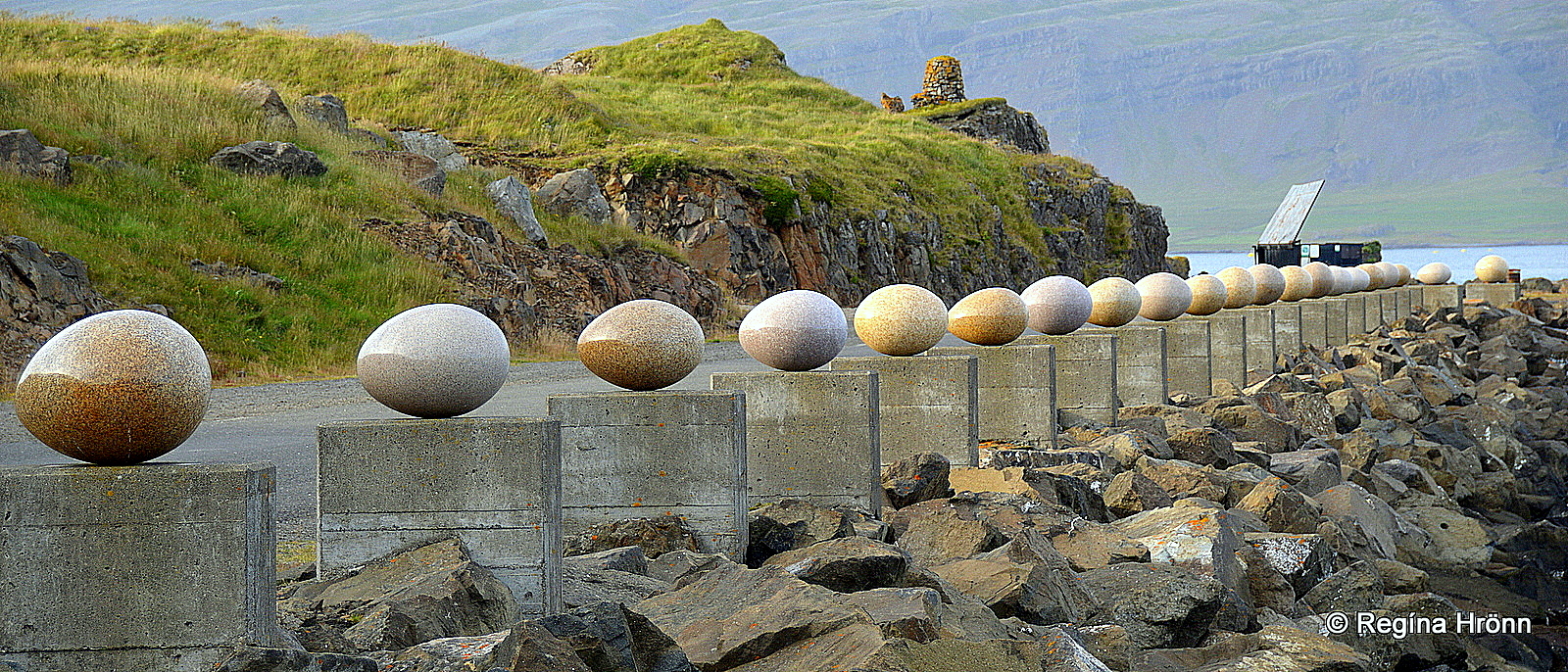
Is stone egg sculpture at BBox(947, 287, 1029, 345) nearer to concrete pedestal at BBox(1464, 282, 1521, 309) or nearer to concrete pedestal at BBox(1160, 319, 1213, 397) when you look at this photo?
concrete pedestal at BBox(1160, 319, 1213, 397)

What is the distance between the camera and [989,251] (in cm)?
4678

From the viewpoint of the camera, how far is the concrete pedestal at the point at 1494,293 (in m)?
36.0

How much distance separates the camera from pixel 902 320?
32.9 feet

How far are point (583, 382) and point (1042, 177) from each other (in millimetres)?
42553

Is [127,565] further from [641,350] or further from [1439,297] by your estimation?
[1439,297]

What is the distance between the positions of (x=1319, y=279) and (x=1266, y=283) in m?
4.66

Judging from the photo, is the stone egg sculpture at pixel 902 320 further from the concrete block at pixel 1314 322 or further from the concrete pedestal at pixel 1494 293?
the concrete pedestal at pixel 1494 293

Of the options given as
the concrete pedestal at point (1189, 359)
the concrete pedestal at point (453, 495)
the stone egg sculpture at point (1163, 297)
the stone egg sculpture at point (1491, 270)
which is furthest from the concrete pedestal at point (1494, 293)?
the concrete pedestal at point (453, 495)

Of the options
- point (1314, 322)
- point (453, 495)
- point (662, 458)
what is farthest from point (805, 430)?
point (1314, 322)

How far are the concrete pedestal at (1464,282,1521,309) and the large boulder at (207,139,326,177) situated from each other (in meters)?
29.0

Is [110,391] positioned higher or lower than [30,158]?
lower

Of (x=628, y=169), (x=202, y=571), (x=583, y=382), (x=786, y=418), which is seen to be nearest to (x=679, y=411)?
(x=786, y=418)

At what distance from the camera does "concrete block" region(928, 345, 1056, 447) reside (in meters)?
11.7

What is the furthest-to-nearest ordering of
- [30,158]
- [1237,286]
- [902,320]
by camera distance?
[30,158] → [1237,286] → [902,320]
